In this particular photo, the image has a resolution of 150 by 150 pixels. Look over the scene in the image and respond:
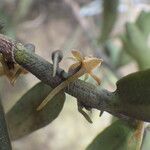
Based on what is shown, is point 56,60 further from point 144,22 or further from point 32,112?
point 144,22

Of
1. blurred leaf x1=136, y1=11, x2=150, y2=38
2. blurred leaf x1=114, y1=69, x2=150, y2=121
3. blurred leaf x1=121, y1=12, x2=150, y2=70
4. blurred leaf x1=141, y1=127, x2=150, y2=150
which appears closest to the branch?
blurred leaf x1=114, y1=69, x2=150, y2=121

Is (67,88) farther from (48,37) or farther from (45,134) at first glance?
(48,37)

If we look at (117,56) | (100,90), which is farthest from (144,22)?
(100,90)

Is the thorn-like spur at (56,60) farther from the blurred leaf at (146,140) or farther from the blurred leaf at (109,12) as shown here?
the blurred leaf at (109,12)

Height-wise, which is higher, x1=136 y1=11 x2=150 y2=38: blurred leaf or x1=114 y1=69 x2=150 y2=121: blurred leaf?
x1=114 y1=69 x2=150 y2=121: blurred leaf

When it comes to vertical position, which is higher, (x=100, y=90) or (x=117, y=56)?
(x=100, y=90)

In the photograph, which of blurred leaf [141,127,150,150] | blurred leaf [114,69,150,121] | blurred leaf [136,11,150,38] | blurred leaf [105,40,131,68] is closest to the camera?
blurred leaf [114,69,150,121]

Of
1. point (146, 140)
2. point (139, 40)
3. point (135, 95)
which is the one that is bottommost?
point (139, 40)

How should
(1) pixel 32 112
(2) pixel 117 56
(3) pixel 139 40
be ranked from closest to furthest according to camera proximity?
(1) pixel 32 112 < (3) pixel 139 40 < (2) pixel 117 56

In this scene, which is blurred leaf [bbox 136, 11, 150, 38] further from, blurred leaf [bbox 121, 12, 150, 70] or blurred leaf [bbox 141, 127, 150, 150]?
blurred leaf [bbox 141, 127, 150, 150]
